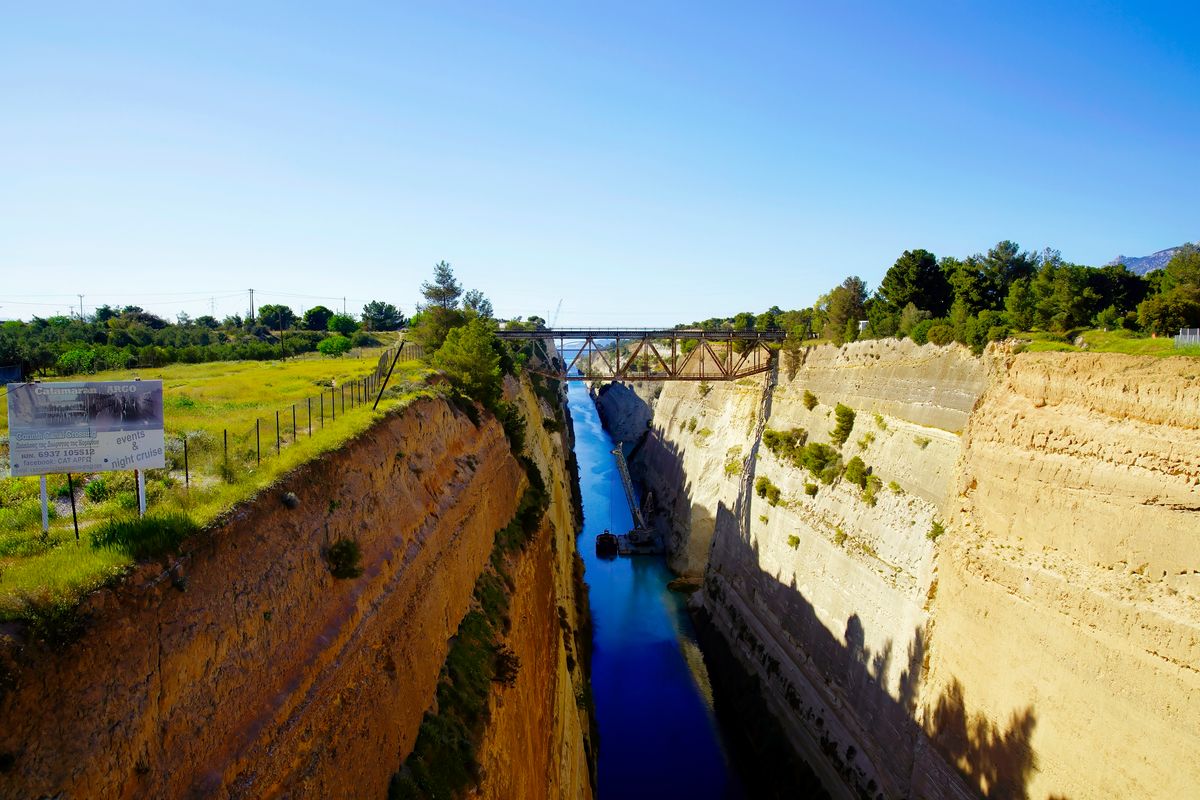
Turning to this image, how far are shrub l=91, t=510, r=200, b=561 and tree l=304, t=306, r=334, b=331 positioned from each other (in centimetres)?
7081

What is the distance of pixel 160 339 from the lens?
1870 inches

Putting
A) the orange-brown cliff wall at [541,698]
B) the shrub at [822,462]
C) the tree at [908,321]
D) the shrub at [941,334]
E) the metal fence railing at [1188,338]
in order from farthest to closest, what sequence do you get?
the shrub at [822,462]
the tree at [908,321]
the shrub at [941,334]
the metal fence railing at [1188,338]
the orange-brown cliff wall at [541,698]

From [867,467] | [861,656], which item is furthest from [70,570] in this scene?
[867,467]

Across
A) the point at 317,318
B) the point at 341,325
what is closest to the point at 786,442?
the point at 341,325

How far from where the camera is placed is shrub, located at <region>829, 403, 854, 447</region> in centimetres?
2941

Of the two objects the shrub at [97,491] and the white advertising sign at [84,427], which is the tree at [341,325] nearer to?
the shrub at [97,491]

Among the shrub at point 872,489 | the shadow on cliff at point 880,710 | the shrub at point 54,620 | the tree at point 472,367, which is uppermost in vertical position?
the tree at point 472,367

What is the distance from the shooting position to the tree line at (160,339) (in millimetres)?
27391

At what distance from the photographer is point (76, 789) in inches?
226

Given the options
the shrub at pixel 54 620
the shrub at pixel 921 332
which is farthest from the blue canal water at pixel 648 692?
the shrub at pixel 54 620

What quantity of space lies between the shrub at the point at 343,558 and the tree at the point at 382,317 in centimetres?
7481

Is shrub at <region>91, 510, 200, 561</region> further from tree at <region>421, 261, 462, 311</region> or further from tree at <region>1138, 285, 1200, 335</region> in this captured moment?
tree at <region>421, 261, 462, 311</region>

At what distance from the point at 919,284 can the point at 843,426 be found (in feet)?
38.3

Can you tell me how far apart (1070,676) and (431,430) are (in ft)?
55.1
